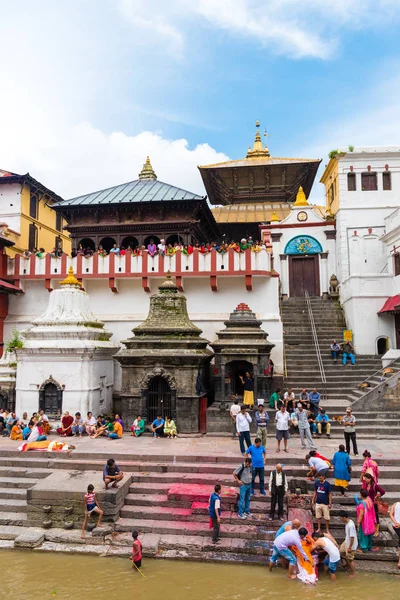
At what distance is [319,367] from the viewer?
1783 centimetres

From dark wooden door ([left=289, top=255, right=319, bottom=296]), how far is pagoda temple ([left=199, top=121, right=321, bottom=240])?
3566 millimetres

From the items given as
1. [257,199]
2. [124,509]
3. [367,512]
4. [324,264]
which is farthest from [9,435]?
[257,199]

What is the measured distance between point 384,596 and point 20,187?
80.9 feet

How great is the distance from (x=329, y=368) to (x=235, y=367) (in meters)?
4.60

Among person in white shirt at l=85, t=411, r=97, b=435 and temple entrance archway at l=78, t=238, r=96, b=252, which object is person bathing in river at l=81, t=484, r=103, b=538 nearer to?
person in white shirt at l=85, t=411, r=97, b=435

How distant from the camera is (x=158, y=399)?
15008 mm

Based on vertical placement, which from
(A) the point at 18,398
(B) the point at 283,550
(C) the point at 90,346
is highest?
(C) the point at 90,346

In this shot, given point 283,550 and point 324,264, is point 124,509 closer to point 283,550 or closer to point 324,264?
point 283,550

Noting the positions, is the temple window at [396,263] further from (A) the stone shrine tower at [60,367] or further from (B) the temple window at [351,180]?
(A) the stone shrine tower at [60,367]

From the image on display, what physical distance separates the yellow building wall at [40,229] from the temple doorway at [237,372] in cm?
1302

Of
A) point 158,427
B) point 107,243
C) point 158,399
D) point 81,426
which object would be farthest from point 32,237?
point 158,427

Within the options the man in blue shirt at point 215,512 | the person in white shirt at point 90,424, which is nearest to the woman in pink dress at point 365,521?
the man in blue shirt at point 215,512

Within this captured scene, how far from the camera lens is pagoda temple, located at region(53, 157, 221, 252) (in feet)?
66.1

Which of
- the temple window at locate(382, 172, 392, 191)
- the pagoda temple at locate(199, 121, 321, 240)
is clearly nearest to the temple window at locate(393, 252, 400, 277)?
the temple window at locate(382, 172, 392, 191)
